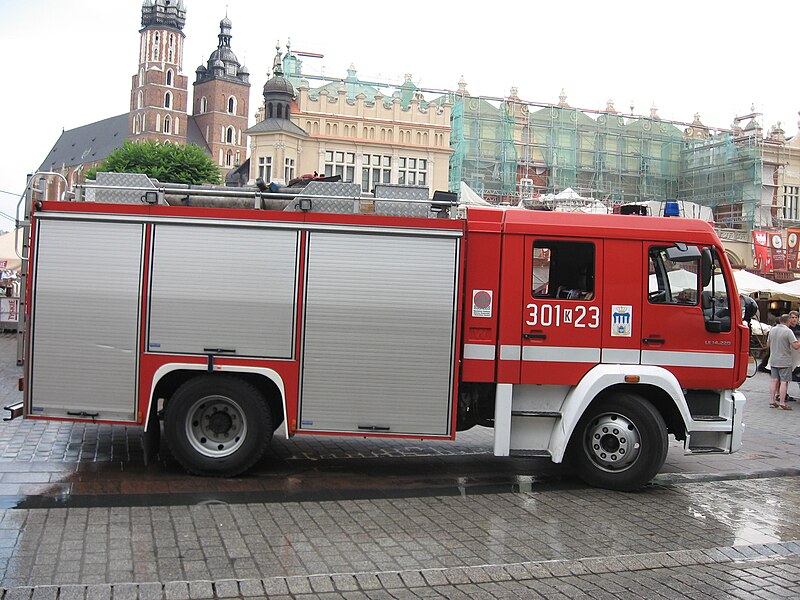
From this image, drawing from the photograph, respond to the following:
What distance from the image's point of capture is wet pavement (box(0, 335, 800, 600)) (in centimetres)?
523

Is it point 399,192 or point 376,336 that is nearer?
point 376,336

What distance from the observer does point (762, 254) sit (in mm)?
49188

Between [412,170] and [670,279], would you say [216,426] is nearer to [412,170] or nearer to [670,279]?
[670,279]

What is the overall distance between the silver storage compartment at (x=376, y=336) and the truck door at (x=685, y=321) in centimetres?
208

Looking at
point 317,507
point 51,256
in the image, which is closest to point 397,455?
point 317,507

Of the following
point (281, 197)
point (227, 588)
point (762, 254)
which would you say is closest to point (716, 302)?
point (281, 197)

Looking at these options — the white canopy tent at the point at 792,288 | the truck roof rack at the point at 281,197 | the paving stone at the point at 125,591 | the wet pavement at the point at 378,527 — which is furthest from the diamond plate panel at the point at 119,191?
the white canopy tent at the point at 792,288

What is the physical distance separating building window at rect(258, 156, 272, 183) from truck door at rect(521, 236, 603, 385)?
5060 centimetres

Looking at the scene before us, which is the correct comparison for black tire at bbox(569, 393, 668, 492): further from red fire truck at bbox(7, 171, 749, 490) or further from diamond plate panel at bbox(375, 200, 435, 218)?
diamond plate panel at bbox(375, 200, 435, 218)

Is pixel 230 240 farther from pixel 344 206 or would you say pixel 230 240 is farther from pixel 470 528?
pixel 470 528

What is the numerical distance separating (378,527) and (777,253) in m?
49.2

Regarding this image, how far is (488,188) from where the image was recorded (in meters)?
58.6

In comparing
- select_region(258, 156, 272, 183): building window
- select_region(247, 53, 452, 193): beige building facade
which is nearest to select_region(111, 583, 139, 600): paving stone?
select_region(247, 53, 452, 193): beige building facade

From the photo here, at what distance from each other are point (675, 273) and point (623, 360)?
3.47 ft
